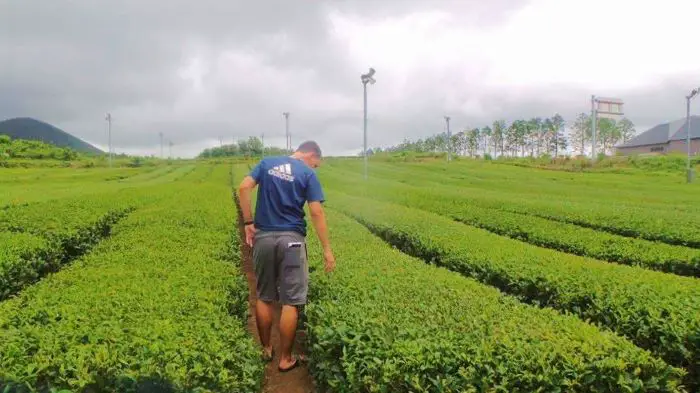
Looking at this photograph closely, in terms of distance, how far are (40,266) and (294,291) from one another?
528cm

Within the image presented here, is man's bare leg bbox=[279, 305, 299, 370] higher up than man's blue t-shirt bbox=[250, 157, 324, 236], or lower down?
lower down

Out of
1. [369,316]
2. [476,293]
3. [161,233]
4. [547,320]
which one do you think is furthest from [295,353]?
[161,233]

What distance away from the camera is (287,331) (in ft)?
17.3

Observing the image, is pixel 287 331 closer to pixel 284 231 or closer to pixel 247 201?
pixel 284 231

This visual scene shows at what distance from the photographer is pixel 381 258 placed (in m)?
7.38

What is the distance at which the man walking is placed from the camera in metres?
5.25

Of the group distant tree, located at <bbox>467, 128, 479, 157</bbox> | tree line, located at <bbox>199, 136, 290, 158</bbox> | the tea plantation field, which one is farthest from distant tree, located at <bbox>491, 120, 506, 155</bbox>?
the tea plantation field

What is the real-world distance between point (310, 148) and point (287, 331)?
2018 millimetres

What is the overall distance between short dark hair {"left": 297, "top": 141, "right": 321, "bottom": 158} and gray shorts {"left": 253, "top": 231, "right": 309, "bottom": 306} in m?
0.95

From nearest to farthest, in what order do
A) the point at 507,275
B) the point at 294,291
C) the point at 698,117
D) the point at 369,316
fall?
1. the point at 369,316
2. the point at 294,291
3. the point at 507,275
4. the point at 698,117

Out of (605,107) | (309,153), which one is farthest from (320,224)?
(605,107)

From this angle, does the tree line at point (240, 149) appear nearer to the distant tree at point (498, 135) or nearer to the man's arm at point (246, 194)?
the distant tree at point (498, 135)

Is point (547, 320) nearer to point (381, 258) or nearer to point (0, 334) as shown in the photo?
point (381, 258)

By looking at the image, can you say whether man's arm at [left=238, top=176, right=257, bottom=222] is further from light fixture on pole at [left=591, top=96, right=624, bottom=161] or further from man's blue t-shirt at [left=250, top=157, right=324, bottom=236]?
light fixture on pole at [left=591, top=96, right=624, bottom=161]
